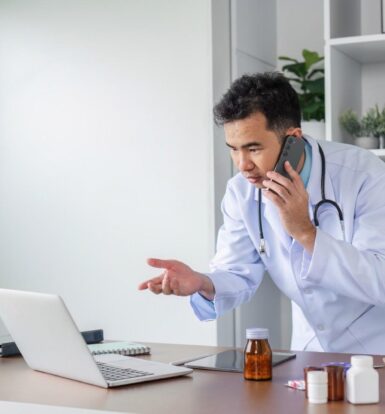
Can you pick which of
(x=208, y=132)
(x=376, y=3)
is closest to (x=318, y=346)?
(x=208, y=132)

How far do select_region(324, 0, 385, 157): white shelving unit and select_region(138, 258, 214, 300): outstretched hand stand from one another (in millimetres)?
1216

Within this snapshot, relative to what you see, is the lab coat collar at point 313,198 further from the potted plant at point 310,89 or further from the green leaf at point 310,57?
the green leaf at point 310,57

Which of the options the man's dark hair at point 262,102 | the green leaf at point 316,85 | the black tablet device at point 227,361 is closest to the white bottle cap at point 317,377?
the black tablet device at point 227,361

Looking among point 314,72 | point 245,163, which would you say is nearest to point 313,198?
point 245,163

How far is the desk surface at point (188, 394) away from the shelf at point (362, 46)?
4.94ft

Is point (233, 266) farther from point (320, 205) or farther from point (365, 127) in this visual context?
point (365, 127)

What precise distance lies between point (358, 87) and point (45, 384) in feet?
7.11

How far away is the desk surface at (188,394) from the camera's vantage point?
1567 millimetres

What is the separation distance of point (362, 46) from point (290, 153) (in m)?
1.06

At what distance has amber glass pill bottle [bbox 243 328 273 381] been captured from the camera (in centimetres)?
180

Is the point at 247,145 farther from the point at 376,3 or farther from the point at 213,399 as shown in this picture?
the point at 376,3

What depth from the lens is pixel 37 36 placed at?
370 centimetres

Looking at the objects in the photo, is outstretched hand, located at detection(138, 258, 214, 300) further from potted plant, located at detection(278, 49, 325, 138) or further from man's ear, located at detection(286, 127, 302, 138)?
potted plant, located at detection(278, 49, 325, 138)

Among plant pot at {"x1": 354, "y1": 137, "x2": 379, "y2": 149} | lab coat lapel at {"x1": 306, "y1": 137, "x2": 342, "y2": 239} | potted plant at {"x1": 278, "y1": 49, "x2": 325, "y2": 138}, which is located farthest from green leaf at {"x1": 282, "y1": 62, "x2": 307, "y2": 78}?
lab coat lapel at {"x1": 306, "y1": 137, "x2": 342, "y2": 239}
